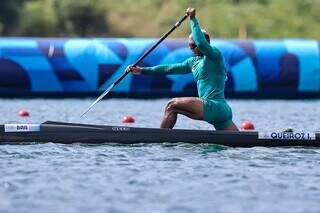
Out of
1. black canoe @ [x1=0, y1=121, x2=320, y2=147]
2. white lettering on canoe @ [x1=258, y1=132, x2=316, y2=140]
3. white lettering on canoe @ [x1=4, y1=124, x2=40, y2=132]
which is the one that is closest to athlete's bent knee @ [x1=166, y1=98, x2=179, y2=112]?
black canoe @ [x1=0, y1=121, x2=320, y2=147]

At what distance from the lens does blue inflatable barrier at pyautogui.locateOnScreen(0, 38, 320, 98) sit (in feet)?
106

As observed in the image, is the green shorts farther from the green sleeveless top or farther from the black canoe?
the black canoe

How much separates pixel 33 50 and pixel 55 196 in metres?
22.5

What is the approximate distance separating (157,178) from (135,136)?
3.43 meters

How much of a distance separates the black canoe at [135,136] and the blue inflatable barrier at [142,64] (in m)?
17.2

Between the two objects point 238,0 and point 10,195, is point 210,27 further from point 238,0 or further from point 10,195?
point 10,195

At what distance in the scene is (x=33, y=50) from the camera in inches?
1272

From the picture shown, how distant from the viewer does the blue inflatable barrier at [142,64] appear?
3222 cm

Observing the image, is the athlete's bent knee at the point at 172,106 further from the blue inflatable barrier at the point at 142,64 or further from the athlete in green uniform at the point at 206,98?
the blue inflatable barrier at the point at 142,64

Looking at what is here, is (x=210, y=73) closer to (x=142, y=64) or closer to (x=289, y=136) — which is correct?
(x=289, y=136)

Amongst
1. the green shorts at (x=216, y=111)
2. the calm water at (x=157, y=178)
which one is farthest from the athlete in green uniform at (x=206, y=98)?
the calm water at (x=157, y=178)

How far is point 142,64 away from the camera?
32656 mm

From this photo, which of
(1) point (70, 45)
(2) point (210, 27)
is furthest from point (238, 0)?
(1) point (70, 45)

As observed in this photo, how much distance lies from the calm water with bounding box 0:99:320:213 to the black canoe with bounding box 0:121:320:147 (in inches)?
→ 6.1
